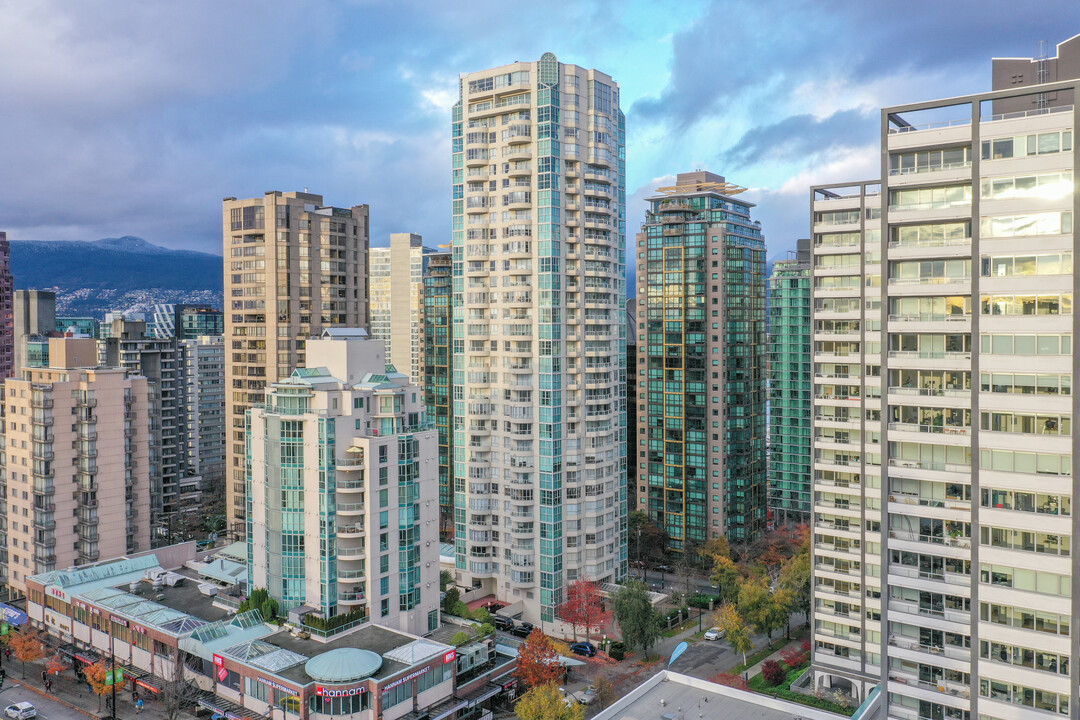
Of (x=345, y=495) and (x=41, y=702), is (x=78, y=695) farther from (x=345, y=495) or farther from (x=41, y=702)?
(x=345, y=495)

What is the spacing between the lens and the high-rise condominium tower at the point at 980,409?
3509cm

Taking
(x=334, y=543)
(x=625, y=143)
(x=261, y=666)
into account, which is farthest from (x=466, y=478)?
(x=625, y=143)

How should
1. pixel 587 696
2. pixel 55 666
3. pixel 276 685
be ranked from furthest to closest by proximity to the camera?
pixel 55 666
pixel 587 696
pixel 276 685

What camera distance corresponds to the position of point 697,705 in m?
43.6

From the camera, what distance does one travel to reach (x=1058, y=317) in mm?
35062

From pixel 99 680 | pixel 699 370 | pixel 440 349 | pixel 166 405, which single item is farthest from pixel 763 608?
pixel 166 405

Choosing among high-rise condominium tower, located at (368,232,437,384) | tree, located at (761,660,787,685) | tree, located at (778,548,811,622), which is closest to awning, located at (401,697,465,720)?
tree, located at (761,660,787,685)

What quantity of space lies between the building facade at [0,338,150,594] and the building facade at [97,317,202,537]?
13.2m

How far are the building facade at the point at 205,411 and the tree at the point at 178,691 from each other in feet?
264

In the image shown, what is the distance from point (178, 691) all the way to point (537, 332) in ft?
145

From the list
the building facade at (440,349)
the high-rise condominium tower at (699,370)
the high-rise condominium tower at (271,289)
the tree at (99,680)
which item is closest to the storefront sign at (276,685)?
the tree at (99,680)

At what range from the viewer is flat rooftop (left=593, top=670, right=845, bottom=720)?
42156 mm

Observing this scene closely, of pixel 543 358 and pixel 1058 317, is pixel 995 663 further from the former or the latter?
pixel 543 358

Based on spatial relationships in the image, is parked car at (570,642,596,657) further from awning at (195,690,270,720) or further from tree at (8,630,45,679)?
tree at (8,630,45,679)
